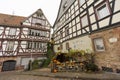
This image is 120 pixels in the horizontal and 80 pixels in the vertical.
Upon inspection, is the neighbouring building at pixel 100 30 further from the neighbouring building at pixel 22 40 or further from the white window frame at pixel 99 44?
the neighbouring building at pixel 22 40

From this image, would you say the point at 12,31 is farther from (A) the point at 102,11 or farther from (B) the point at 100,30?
(A) the point at 102,11

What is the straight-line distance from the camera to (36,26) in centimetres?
1889

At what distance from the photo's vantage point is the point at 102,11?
7824 millimetres

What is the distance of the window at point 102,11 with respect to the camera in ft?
24.0

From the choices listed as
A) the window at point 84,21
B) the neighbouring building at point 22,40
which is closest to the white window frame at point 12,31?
the neighbouring building at point 22,40

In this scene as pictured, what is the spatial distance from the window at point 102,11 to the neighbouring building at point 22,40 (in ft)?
44.0

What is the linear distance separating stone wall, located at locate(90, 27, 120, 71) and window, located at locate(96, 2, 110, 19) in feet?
5.00

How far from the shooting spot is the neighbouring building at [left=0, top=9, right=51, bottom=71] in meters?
15.3

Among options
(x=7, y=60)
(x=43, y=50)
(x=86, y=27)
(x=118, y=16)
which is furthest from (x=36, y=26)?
(x=118, y=16)

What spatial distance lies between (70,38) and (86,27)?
3653 mm

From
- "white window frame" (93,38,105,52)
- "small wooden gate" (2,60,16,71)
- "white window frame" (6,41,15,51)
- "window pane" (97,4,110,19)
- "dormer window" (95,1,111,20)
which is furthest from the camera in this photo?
"white window frame" (6,41,15,51)

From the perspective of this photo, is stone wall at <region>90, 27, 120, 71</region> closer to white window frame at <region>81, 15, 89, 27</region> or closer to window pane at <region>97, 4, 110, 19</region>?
window pane at <region>97, 4, 110, 19</region>

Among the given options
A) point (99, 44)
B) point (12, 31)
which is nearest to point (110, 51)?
point (99, 44)

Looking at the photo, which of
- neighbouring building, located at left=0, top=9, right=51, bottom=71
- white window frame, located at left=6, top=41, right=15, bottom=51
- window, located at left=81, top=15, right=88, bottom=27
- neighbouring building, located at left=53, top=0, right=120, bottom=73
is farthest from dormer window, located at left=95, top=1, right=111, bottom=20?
white window frame, located at left=6, top=41, right=15, bottom=51
